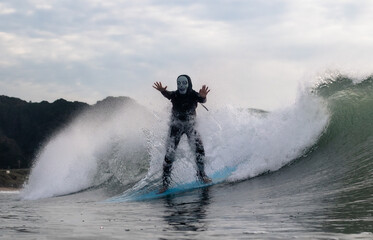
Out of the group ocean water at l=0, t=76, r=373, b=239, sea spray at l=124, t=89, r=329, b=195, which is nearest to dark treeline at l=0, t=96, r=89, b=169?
ocean water at l=0, t=76, r=373, b=239

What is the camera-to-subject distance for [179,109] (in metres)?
11.8

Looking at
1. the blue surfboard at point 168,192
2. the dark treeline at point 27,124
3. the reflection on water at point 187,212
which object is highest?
the dark treeline at point 27,124

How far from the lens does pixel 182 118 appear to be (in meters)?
11.8

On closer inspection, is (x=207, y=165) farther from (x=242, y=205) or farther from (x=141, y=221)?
(x=141, y=221)

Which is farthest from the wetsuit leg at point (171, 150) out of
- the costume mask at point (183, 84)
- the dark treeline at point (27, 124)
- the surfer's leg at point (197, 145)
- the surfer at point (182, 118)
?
the dark treeline at point (27, 124)

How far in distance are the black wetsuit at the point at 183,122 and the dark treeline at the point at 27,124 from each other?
95427 mm

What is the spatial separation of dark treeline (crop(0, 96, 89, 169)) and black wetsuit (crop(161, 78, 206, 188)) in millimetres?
95427

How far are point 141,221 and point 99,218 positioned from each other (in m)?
0.90

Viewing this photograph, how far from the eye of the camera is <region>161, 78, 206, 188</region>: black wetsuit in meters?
11.7

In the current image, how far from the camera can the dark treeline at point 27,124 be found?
10706 centimetres

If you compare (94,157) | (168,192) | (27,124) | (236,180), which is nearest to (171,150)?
(168,192)

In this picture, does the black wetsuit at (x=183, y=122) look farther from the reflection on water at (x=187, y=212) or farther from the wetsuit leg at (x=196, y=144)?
the reflection on water at (x=187, y=212)

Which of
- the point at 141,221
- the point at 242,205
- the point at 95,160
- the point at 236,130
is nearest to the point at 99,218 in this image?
the point at 141,221

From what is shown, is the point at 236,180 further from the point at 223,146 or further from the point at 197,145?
the point at 223,146
